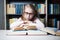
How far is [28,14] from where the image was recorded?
3.11 metres

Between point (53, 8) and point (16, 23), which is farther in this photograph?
point (53, 8)

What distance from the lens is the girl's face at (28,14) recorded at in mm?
Result: 3096

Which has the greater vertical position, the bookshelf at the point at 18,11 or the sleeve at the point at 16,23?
the bookshelf at the point at 18,11

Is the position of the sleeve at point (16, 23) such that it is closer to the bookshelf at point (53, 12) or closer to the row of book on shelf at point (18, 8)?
the row of book on shelf at point (18, 8)

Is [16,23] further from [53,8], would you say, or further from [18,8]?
[53,8]

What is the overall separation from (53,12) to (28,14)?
0.63m

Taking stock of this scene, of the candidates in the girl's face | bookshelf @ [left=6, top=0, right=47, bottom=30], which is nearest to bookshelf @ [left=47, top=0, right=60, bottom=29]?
bookshelf @ [left=6, top=0, right=47, bottom=30]

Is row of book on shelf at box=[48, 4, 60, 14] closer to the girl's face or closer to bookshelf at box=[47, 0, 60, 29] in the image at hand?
bookshelf at box=[47, 0, 60, 29]

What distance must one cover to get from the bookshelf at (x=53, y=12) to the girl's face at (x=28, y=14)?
16.8 inches

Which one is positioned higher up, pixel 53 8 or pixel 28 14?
pixel 53 8

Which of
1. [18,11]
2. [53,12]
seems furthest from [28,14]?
[53,12]

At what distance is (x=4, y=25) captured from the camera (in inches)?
125

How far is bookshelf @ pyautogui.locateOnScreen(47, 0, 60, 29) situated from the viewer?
3158mm

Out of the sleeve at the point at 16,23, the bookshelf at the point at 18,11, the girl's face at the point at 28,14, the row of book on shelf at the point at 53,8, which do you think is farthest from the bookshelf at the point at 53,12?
the sleeve at the point at 16,23
